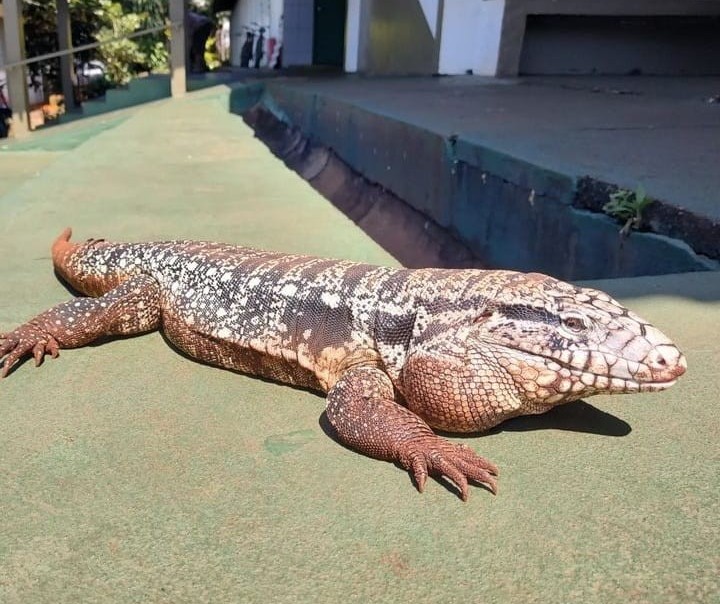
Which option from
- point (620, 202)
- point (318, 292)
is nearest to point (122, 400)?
point (318, 292)

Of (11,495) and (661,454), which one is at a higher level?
(661,454)

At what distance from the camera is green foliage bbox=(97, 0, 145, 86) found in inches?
1017

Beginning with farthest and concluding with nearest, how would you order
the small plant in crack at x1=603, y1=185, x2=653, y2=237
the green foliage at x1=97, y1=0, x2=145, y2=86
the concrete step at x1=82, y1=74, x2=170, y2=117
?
1. the green foliage at x1=97, y1=0, x2=145, y2=86
2. the concrete step at x1=82, y1=74, x2=170, y2=117
3. the small plant in crack at x1=603, y1=185, x2=653, y2=237

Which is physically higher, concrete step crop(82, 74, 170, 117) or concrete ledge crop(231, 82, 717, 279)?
concrete ledge crop(231, 82, 717, 279)

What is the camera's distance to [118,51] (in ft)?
85.9

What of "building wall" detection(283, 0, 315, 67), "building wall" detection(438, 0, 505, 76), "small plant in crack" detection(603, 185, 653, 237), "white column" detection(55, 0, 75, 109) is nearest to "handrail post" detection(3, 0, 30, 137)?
"white column" detection(55, 0, 75, 109)

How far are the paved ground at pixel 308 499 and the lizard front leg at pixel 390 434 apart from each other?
0.18 ft

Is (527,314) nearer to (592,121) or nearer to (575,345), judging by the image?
(575,345)

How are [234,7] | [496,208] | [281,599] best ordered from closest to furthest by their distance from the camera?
[281,599], [496,208], [234,7]

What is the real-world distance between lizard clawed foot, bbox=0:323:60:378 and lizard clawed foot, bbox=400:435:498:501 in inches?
75.4

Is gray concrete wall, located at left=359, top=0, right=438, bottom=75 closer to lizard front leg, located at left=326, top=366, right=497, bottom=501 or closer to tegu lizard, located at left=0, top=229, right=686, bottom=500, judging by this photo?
tegu lizard, located at left=0, top=229, right=686, bottom=500

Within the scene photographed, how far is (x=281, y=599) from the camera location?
1767mm

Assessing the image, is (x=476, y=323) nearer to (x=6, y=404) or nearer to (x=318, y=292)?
(x=318, y=292)

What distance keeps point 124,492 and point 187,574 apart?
47 centimetres
